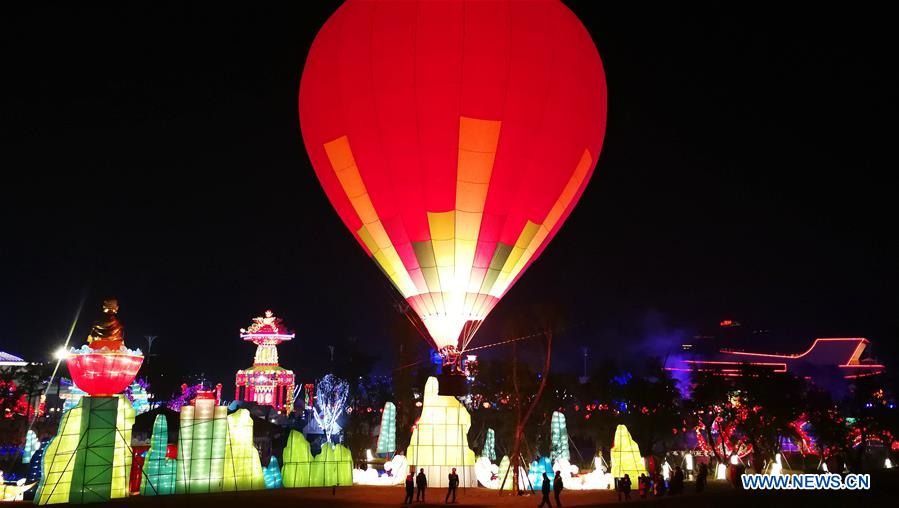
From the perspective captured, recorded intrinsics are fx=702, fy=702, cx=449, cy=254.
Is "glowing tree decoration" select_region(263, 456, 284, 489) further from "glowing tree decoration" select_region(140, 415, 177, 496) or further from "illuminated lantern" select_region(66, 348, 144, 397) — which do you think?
"illuminated lantern" select_region(66, 348, 144, 397)

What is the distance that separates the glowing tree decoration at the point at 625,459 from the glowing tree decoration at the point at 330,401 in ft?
147

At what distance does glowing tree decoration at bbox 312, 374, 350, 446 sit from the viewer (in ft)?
228

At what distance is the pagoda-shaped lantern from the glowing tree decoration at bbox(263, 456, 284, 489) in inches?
2050

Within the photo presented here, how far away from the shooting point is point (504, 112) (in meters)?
20.0

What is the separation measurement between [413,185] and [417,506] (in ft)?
29.5

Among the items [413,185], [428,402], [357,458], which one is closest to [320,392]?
[357,458]

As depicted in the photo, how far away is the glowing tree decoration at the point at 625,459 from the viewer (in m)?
26.4

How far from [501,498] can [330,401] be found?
52.6 metres

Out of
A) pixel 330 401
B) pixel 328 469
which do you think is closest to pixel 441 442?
pixel 328 469

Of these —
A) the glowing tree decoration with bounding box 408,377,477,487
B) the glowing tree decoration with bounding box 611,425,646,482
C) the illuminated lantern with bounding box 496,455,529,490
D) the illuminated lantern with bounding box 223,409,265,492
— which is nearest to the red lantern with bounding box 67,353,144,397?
the illuminated lantern with bounding box 223,409,265,492

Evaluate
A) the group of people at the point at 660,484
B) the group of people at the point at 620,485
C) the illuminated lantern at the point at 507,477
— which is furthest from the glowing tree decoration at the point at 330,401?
the group of people at the point at 660,484

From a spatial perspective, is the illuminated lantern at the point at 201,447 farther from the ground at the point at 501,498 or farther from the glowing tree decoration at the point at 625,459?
the glowing tree decoration at the point at 625,459

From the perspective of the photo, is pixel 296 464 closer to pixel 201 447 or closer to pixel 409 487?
pixel 201 447

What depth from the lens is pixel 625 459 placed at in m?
26.5
